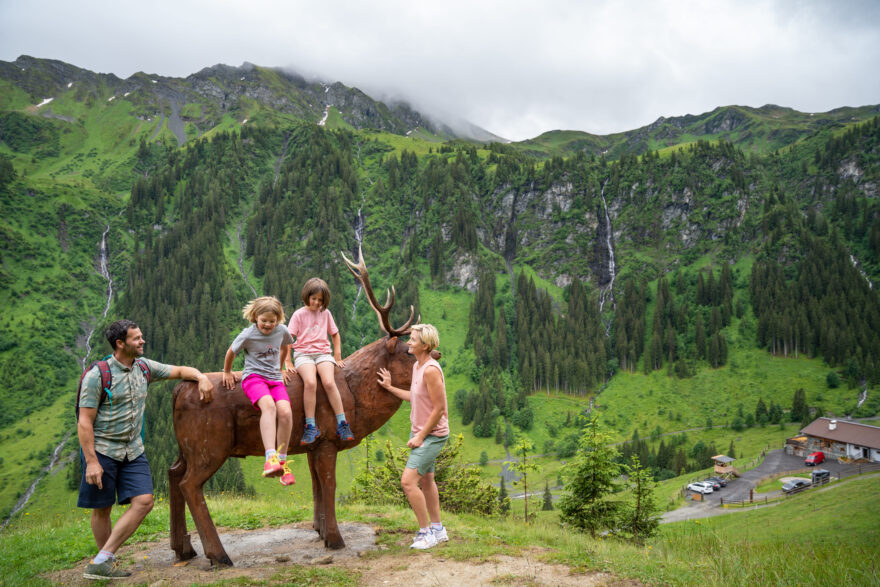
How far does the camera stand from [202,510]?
821cm

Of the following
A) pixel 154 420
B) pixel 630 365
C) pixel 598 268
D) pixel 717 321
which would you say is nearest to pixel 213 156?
pixel 154 420

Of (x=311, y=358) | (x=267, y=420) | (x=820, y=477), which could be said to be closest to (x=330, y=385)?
(x=311, y=358)

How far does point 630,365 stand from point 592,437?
368 feet

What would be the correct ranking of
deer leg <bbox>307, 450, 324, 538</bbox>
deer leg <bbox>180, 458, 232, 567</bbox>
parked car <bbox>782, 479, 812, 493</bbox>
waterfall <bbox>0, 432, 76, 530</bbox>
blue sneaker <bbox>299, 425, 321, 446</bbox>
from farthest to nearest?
1. waterfall <bbox>0, 432, 76, 530</bbox>
2. parked car <bbox>782, 479, 812, 493</bbox>
3. deer leg <bbox>307, 450, 324, 538</bbox>
4. blue sneaker <bbox>299, 425, 321, 446</bbox>
5. deer leg <bbox>180, 458, 232, 567</bbox>

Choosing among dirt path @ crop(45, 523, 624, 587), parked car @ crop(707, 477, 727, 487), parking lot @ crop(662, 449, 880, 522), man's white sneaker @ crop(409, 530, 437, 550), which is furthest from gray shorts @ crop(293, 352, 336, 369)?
parked car @ crop(707, 477, 727, 487)

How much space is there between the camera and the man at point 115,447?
7.08 m

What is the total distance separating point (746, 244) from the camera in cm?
14438

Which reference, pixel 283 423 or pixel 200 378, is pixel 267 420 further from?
pixel 200 378

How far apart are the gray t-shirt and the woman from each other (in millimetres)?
2344

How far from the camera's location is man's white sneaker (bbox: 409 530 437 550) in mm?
8316

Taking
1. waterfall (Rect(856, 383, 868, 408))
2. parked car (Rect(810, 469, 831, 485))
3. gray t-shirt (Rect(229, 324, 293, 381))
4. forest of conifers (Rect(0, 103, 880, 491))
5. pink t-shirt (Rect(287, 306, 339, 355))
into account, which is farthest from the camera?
forest of conifers (Rect(0, 103, 880, 491))

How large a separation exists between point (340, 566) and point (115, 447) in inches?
151

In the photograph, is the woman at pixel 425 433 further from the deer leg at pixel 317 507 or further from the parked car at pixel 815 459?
the parked car at pixel 815 459

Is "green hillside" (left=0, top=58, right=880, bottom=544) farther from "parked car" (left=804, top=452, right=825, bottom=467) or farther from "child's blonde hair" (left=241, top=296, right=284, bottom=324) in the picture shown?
"child's blonde hair" (left=241, top=296, right=284, bottom=324)
